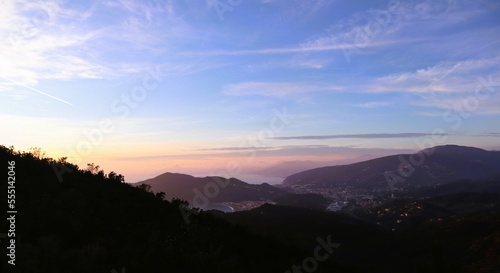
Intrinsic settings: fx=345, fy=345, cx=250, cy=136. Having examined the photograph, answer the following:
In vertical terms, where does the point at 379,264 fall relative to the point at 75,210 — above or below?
below

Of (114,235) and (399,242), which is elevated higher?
(114,235)

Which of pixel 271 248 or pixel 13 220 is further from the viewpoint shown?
pixel 271 248

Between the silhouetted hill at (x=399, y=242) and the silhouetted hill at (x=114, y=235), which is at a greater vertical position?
the silhouetted hill at (x=114, y=235)

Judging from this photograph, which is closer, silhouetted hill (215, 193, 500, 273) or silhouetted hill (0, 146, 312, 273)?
silhouetted hill (0, 146, 312, 273)

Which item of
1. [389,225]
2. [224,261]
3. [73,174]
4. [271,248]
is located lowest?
[389,225]

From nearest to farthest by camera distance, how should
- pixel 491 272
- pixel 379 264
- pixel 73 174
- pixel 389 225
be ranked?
pixel 73 174
pixel 491 272
pixel 379 264
pixel 389 225

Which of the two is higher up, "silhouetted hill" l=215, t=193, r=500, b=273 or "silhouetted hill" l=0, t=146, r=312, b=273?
"silhouetted hill" l=0, t=146, r=312, b=273

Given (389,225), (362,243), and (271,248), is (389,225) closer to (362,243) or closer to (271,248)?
(362,243)

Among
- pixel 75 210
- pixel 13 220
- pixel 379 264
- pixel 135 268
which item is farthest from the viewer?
pixel 379 264

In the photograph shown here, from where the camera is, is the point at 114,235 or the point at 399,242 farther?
the point at 399,242

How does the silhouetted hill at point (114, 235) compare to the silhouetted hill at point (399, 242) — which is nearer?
the silhouetted hill at point (114, 235)

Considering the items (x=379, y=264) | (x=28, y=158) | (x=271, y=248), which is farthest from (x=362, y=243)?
(x=28, y=158)
